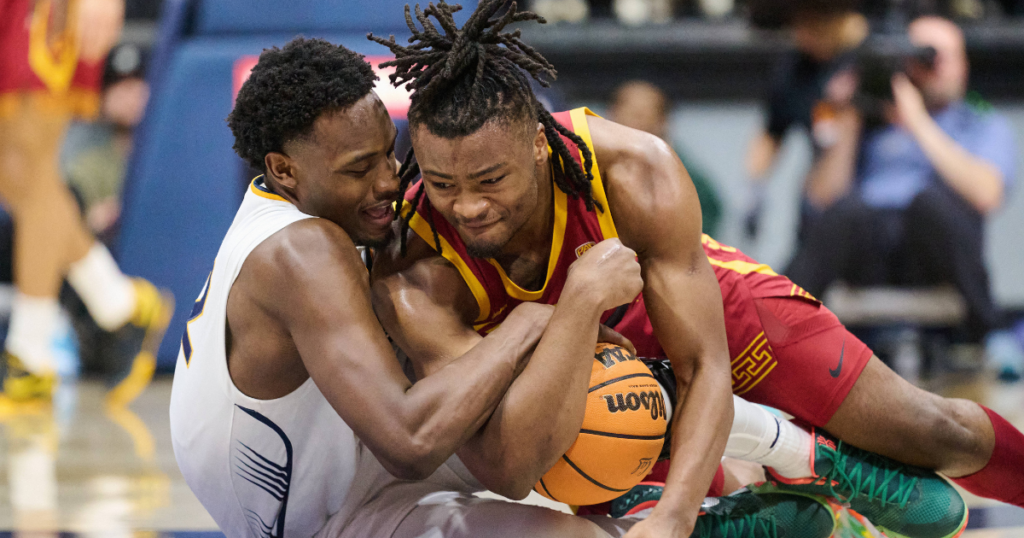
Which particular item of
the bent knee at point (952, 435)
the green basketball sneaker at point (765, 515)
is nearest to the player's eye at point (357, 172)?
the green basketball sneaker at point (765, 515)

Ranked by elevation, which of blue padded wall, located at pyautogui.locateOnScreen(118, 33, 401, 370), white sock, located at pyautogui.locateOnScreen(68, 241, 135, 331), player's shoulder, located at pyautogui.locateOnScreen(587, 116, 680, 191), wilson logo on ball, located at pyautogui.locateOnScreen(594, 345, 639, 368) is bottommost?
white sock, located at pyautogui.locateOnScreen(68, 241, 135, 331)

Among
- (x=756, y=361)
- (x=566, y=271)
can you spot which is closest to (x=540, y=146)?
(x=566, y=271)

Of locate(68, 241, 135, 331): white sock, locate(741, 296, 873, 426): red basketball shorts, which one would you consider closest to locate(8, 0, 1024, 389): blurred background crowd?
locate(68, 241, 135, 331): white sock

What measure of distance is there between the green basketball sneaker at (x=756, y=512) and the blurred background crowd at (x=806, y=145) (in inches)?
123

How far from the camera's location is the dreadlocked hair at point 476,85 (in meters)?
2.29

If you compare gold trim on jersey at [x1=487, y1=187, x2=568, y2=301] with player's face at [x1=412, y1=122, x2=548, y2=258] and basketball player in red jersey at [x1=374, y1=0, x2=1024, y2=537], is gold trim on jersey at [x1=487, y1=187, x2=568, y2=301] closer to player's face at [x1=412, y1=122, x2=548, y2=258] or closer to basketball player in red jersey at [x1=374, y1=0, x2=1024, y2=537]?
basketball player in red jersey at [x1=374, y1=0, x2=1024, y2=537]

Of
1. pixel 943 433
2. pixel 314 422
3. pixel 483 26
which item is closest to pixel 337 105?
pixel 483 26

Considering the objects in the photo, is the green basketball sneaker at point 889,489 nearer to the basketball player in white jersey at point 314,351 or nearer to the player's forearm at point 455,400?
the basketball player in white jersey at point 314,351

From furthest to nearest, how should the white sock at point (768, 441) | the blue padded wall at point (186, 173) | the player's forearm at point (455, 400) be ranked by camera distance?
the blue padded wall at point (186, 173)
the white sock at point (768, 441)
the player's forearm at point (455, 400)

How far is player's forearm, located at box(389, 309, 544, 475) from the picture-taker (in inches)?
81.7

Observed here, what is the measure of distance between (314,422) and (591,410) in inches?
27.4

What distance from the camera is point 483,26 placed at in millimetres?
2387

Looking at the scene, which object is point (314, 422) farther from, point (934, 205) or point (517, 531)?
point (934, 205)

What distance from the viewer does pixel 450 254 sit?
8.13 ft
